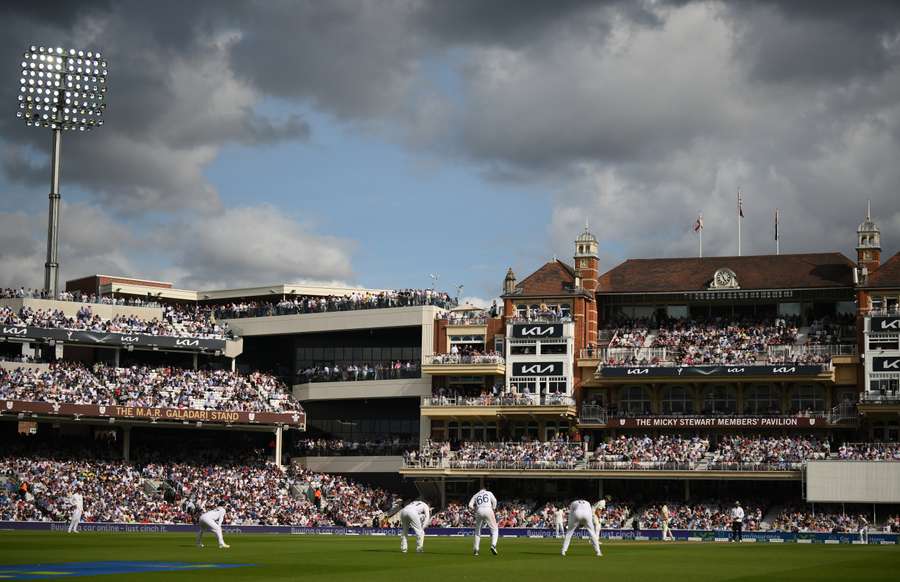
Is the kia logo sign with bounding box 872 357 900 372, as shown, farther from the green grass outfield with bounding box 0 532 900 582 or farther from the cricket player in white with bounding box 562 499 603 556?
the cricket player in white with bounding box 562 499 603 556

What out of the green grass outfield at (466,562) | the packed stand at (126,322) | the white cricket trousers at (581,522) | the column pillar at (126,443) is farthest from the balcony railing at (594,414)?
the white cricket trousers at (581,522)

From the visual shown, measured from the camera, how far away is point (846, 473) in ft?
218

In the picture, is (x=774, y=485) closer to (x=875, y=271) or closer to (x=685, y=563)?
(x=875, y=271)

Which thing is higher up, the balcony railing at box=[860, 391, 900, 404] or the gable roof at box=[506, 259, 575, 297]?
the gable roof at box=[506, 259, 575, 297]

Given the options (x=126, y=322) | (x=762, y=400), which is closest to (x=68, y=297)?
(x=126, y=322)

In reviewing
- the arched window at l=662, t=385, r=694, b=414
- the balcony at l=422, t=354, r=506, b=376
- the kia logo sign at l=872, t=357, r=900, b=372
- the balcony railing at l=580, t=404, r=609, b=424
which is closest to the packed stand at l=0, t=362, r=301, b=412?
the balcony at l=422, t=354, r=506, b=376

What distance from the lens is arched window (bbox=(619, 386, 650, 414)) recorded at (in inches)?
3049

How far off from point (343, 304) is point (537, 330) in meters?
13.5

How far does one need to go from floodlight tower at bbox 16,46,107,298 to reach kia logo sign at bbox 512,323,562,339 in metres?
29.6

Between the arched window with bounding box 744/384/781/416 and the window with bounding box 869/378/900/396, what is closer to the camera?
the window with bounding box 869/378/900/396

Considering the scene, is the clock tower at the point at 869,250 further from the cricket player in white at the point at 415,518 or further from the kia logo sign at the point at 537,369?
the cricket player in white at the point at 415,518

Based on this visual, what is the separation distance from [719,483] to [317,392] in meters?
26.6

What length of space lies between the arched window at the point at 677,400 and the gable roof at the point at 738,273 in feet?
21.3

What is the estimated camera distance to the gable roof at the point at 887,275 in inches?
2894
